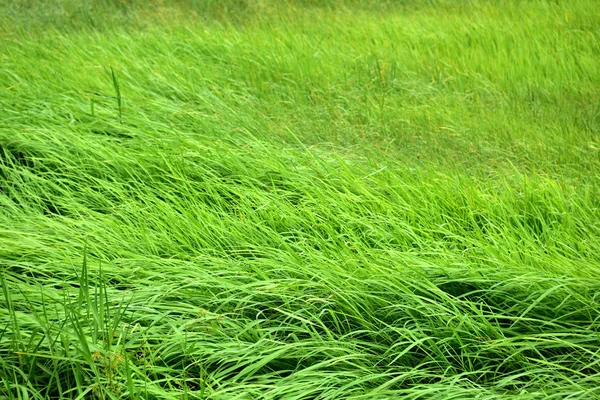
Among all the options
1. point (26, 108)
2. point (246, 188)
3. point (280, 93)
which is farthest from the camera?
point (280, 93)

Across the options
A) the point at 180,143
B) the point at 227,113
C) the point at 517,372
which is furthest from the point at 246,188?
the point at 517,372

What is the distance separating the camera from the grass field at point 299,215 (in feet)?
6.83

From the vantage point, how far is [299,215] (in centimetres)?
290

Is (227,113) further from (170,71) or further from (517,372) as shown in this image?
(517,372)

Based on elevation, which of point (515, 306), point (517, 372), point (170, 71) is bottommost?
point (517, 372)

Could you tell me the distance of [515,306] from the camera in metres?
2.26

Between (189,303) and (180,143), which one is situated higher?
(180,143)

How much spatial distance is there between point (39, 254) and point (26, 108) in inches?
60.9

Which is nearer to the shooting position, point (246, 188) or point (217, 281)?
point (217, 281)

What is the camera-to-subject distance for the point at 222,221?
9.12 ft

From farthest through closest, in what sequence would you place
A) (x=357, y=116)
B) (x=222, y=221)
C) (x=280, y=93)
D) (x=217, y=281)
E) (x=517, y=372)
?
1. (x=280, y=93)
2. (x=357, y=116)
3. (x=222, y=221)
4. (x=217, y=281)
5. (x=517, y=372)

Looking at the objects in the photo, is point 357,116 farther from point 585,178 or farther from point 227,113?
point 585,178

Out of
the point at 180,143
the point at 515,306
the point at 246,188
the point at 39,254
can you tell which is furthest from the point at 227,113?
the point at 515,306

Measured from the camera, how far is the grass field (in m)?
2.08
